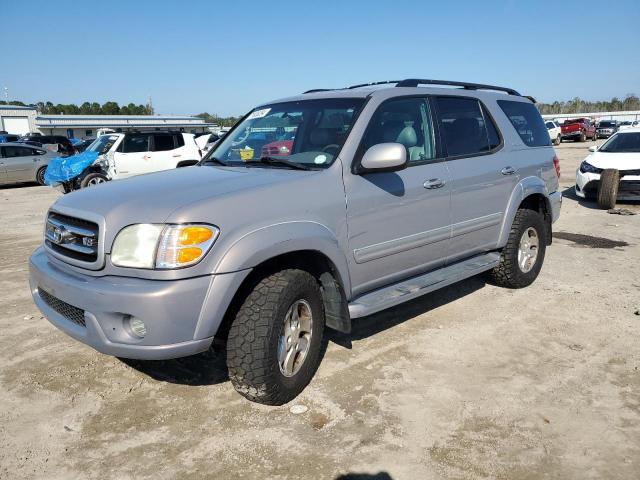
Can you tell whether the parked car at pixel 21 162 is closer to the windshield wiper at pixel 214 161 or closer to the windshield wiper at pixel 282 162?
the windshield wiper at pixel 214 161

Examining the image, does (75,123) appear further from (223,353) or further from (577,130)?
(223,353)

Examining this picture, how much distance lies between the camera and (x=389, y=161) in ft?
10.9

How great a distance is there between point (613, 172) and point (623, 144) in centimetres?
151

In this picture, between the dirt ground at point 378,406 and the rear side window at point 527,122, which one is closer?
the dirt ground at point 378,406

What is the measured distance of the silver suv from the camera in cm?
273

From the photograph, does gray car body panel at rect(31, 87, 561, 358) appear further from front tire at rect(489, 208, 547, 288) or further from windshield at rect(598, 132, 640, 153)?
windshield at rect(598, 132, 640, 153)

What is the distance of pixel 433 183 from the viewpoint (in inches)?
156

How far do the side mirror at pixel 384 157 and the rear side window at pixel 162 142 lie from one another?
11.2m

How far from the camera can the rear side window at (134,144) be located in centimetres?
1321

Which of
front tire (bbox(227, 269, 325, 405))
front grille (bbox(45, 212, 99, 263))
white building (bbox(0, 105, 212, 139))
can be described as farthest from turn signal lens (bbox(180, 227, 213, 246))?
white building (bbox(0, 105, 212, 139))

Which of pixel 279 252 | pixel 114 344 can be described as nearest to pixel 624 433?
pixel 279 252

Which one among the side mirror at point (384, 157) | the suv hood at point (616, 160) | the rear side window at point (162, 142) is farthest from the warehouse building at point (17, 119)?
the side mirror at point (384, 157)

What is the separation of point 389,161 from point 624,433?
81.0 inches

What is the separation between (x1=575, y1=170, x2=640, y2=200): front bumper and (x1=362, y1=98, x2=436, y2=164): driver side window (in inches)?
293
